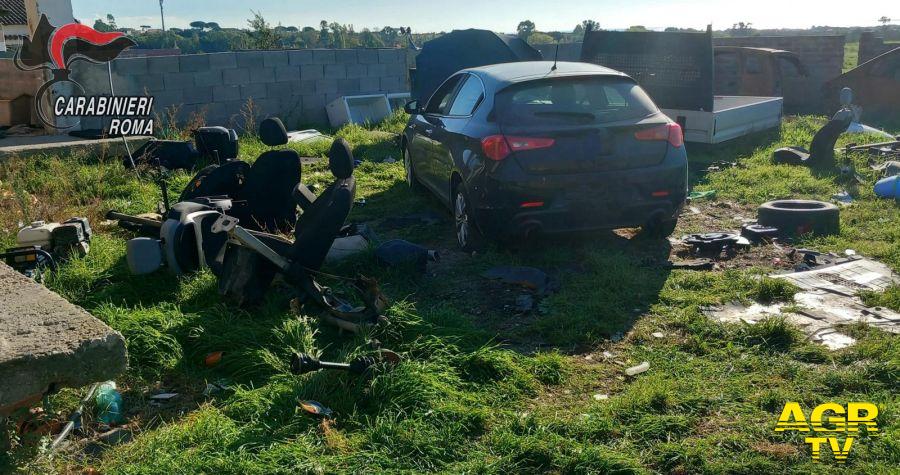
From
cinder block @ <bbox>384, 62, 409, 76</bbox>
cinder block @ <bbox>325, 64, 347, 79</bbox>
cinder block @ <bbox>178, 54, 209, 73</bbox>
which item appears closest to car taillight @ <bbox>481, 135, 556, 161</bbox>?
cinder block @ <bbox>178, 54, 209, 73</bbox>

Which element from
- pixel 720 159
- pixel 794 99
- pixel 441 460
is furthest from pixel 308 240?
pixel 794 99

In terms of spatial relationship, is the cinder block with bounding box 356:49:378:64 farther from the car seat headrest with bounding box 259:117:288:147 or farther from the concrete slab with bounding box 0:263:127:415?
the concrete slab with bounding box 0:263:127:415

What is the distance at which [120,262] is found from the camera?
638 centimetres

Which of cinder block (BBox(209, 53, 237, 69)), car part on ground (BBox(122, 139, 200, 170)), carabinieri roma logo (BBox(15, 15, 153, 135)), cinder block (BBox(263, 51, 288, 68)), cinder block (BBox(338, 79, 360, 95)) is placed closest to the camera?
car part on ground (BBox(122, 139, 200, 170))

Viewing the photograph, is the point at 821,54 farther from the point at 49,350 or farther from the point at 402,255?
the point at 49,350

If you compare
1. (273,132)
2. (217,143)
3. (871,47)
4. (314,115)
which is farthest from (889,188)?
(871,47)

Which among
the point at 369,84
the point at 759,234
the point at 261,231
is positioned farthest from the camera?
the point at 369,84

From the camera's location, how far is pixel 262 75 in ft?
48.3

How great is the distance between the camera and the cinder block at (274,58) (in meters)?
14.8

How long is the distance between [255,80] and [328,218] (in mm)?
10454

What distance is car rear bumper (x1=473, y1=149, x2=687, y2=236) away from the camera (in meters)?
Result: 6.24

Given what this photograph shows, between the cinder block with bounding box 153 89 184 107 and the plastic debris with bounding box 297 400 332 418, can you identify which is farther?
the cinder block with bounding box 153 89 184 107

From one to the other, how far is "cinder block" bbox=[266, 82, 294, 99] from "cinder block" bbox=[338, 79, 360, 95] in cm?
122

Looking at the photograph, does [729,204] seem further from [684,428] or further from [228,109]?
Answer: [228,109]
